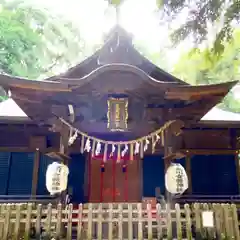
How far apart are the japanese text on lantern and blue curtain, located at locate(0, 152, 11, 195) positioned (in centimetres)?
418

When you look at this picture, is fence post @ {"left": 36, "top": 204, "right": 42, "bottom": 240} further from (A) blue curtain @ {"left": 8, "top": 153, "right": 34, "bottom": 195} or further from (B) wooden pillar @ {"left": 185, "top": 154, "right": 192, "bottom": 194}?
(B) wooden pillar @ {"left": 185, "top": 154, "right": 192, "bottom": 194}

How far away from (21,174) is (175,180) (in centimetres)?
539

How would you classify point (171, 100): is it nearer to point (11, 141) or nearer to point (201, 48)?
point (201, 48)

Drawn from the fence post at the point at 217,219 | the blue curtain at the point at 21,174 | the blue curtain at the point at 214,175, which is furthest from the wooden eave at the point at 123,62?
the fence post at the point at 217,219

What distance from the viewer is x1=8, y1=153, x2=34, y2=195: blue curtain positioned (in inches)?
384

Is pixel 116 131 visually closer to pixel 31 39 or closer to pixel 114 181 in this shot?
pixel 114 181

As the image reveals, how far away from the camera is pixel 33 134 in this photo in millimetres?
10000

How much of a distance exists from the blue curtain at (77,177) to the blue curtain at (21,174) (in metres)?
1.40

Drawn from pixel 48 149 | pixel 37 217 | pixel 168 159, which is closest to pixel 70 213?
pixel 37 217

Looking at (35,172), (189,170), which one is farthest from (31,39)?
(189,170)

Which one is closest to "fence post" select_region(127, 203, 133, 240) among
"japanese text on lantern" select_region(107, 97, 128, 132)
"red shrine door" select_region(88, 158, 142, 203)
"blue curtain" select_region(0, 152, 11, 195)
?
"japanese text on lantern" select_region(107, 97, 128, 132)

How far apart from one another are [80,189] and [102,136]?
2.02 meters

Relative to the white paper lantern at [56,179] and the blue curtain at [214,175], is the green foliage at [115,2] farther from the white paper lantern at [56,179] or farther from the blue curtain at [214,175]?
the blue curtain at [214,175]

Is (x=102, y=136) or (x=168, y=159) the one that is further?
(x=102, y=136)
